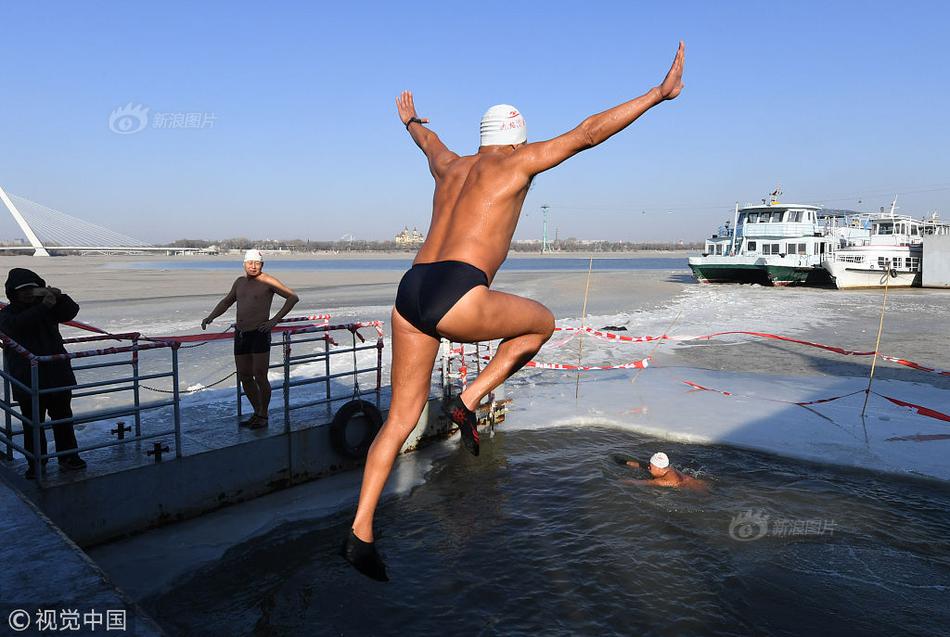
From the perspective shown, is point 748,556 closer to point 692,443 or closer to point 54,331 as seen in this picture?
point 692,443

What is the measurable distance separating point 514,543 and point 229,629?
6.35ft

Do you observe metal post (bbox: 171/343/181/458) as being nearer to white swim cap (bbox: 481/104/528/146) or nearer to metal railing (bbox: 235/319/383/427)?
metal railing (bbox: 235/319/383/427)

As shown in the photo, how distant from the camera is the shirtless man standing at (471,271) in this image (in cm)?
276

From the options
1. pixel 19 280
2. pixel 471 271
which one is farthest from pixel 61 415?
pixel 471 271

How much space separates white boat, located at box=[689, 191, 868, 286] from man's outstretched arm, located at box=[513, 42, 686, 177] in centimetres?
3949

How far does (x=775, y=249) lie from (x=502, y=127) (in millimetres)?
43806

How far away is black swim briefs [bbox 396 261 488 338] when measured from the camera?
2.77 m

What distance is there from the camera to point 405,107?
3.82 meters

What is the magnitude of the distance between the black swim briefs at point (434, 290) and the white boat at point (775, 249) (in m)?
39.9

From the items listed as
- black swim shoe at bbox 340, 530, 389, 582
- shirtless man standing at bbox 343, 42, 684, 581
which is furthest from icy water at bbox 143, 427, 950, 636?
shirtless man standing at bbox 343, 42, 684, 581

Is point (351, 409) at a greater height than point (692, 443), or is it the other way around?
point (351, 409)

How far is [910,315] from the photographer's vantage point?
21.4 m

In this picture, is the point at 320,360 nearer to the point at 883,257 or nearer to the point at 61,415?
the point at 61,415

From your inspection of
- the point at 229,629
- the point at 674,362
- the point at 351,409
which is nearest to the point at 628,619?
the point at 229,629
